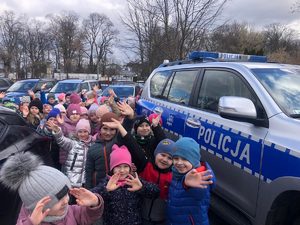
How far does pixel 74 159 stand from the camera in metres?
4.15

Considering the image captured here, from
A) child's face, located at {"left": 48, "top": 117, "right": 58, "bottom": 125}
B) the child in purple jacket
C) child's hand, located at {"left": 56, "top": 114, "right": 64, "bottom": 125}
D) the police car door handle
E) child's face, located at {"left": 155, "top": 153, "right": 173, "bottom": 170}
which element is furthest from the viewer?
child's hand, located at {"left": 56, "top": 114, "right": 64, "bottom": 125}

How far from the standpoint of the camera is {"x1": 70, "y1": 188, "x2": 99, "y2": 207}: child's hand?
88.2 inches

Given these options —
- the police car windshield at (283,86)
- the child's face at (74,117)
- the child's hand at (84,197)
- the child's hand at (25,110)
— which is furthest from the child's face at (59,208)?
the child's hand at (25,110)

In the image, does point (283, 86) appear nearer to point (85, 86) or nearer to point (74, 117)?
point (74, 117)

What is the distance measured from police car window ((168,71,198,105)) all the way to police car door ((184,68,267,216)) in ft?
0.68

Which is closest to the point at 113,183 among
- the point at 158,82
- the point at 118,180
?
the point at 118,180

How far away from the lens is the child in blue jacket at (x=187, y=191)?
2.63 metres

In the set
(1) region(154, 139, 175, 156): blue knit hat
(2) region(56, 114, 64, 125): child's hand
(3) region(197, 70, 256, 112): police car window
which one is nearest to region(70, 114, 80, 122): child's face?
(2) region(56, 114, 64, 125): child's hand

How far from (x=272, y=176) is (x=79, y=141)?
91.7 inches

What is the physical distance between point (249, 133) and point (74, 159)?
2.05 meters

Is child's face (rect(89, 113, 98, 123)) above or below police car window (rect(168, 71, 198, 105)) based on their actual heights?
below

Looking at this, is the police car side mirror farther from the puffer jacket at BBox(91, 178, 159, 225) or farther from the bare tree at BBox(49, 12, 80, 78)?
the bare tree at BBox(49, 12, 80, 78)

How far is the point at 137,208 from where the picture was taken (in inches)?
112

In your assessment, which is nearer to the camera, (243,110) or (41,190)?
(41,190)
